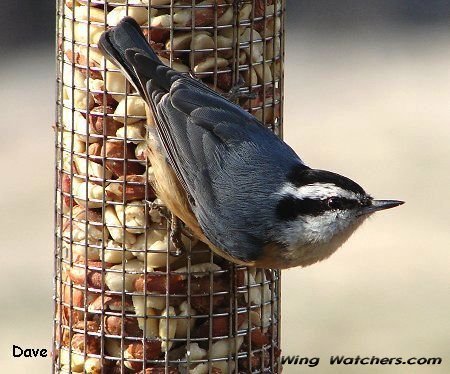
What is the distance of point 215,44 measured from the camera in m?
4.84

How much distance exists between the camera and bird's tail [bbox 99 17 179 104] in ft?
15.3

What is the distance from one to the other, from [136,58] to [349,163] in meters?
6.77

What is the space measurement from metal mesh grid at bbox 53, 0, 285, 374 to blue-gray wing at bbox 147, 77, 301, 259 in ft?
0.55

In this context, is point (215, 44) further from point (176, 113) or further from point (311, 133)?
point (311, 133)

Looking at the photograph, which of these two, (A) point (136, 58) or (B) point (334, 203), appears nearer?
(B) point (334, 203)

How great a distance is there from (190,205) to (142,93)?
44 cm

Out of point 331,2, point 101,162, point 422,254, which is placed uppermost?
point 331,2

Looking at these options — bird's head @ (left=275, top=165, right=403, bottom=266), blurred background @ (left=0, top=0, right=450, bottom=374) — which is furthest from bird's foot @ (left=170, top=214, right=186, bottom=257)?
blurred background @ (left=0, top=0, right=450, bottom=374)

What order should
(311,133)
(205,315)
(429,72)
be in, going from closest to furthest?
1. (205,315)
2. (311,133)
3. (429,72)

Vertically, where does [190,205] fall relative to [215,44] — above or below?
below

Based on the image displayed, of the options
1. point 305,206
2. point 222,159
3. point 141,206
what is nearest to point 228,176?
point 222,159

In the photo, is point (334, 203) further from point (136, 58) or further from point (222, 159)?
point (136, 58)

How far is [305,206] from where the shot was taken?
4.54 meters

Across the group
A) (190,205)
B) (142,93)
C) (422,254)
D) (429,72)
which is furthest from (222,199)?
(429,72)
